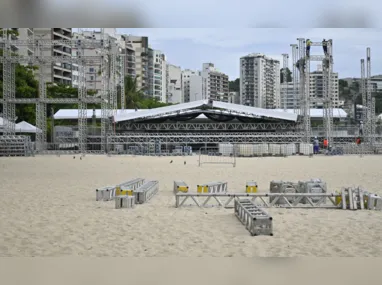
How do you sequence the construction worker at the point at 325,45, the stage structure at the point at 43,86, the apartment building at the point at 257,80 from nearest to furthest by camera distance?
the stage structure at the point at 43,86 < the construction worker at the point at 325,45 < the apartment building at the point at 257,80

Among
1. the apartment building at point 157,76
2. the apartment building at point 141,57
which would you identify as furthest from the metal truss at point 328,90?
the apartment building at point 157,76

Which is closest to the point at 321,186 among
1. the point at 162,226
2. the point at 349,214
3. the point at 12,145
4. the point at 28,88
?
the point at 349,214

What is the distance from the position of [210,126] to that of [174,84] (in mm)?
96520

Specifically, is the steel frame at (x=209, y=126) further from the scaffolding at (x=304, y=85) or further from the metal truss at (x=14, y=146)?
the metal truss at (x=14, y=146)

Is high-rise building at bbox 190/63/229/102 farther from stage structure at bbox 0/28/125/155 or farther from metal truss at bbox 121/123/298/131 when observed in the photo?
stage structure at bbox 0/28/125/155

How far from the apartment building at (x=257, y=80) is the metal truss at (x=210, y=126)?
74.3 metres

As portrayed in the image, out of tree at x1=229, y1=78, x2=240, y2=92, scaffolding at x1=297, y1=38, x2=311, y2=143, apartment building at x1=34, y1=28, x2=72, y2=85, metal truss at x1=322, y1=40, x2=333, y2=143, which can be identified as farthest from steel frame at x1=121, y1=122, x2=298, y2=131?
tree at x1=229, y1=78, x2=240, y2=92

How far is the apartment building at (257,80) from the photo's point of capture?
123 m

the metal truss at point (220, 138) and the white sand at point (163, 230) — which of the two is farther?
the metal truss at point (220, 138)

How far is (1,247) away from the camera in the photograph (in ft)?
21.6

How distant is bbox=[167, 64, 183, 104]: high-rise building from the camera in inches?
5371

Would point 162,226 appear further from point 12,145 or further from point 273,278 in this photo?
point 12,145

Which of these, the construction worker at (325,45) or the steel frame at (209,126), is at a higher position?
the construction worker at (325,45)

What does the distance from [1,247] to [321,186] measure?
22.8ft
